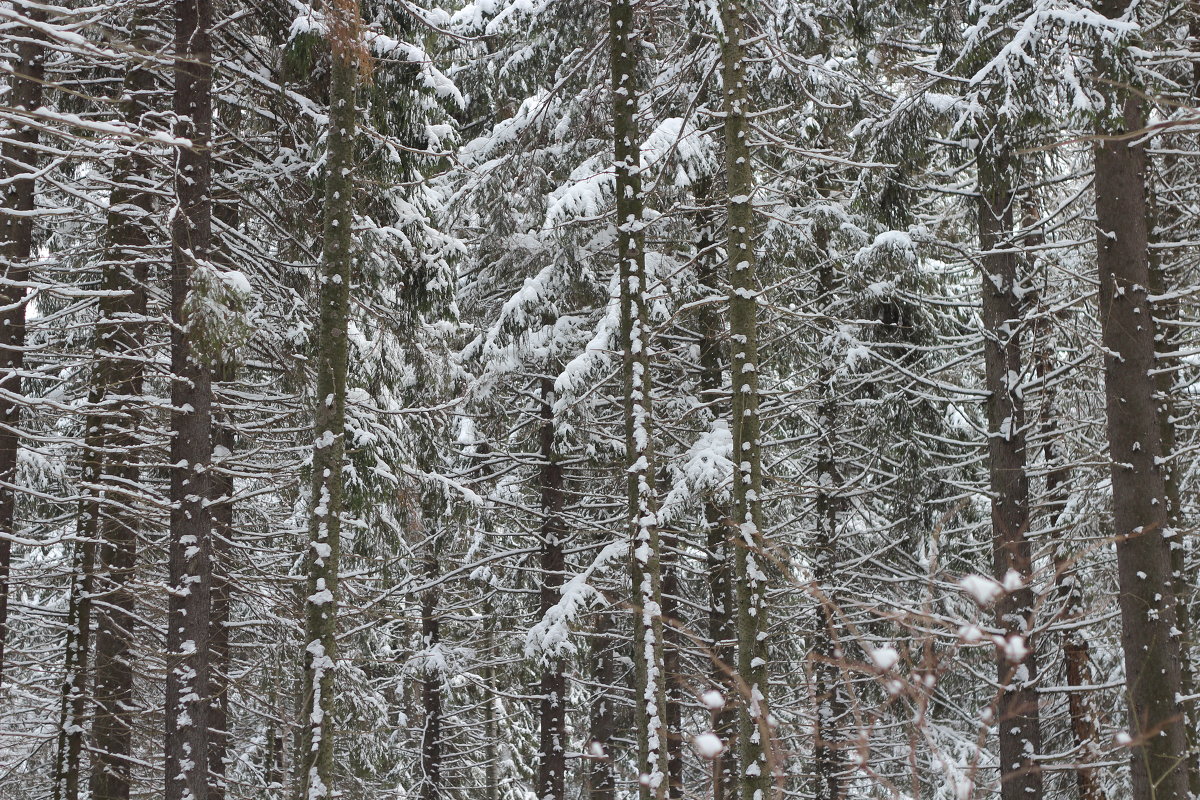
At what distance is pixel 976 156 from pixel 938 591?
21.2 ft

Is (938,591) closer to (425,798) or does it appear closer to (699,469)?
(699,469)

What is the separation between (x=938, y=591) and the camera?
12312 millimetres

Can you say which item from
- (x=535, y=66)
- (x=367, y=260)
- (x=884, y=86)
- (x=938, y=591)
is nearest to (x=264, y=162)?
(x=367, y=260)

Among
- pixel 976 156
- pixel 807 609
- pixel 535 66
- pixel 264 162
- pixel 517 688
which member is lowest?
pixel 517 688

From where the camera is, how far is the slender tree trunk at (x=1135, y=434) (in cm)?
698

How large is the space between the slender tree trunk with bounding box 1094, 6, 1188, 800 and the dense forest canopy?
0.04 metres

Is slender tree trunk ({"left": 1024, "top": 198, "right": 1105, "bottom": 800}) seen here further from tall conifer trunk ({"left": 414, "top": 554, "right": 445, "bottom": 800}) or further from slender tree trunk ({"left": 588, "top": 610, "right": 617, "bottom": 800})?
tall conifer trunk ({"left": 414, "top": 554, "right": 445, "bottom": 800})

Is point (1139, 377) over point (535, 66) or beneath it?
beneath

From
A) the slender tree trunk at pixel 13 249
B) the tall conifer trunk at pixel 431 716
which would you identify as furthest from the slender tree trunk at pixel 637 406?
the tall conifer trunk at pixel 431 716

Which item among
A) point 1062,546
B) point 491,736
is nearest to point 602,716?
point 1062,546

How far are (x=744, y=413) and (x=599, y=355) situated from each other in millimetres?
3673

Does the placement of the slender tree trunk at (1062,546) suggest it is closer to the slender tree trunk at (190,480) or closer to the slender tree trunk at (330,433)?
the slender tree trunk at (330,433)

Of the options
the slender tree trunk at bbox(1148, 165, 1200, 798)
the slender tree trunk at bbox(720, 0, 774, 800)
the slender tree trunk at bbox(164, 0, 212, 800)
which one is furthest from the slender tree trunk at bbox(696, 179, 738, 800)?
the slender tree trunk at bbox(164, 0, 212, 800)

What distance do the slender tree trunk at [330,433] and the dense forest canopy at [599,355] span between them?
4cm
